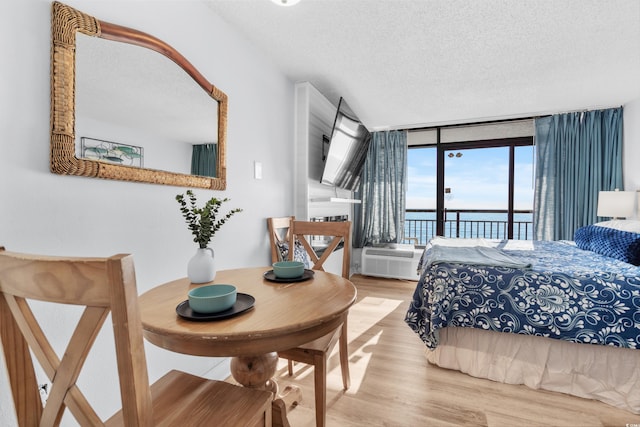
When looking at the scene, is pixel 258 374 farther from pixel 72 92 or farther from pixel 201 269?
pixel 72 92

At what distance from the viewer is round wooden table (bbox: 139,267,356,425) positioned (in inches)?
33.0

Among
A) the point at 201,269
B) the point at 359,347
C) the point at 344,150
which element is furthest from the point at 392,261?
the point at 201,269

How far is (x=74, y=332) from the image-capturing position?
1.85ft

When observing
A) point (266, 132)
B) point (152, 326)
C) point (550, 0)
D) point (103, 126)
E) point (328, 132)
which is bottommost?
point (152, 326)

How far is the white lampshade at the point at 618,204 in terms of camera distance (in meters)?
3.16

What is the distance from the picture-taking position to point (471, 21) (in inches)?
82.4

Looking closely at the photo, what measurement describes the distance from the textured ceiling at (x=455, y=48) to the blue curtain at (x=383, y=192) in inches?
47.2

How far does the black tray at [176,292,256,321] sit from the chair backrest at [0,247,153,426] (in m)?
0.31

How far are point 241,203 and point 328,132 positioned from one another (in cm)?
178

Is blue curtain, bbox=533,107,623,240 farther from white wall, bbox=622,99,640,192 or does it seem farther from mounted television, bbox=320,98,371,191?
mounted television, bbox=320,98,371,191

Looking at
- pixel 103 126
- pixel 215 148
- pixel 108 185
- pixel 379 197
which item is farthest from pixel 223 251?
pixel 379 197

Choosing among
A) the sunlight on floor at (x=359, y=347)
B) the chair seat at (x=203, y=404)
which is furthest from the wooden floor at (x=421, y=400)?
the chair seat at (x=203, y=404)

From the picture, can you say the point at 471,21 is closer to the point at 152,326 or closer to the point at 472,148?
the point at 152,326

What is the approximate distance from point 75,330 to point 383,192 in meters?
4.65
